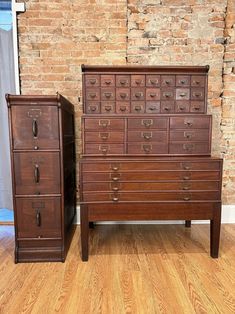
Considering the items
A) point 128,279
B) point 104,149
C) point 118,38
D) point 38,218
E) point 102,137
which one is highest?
point 118,38

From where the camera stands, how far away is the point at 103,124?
6.64 feet

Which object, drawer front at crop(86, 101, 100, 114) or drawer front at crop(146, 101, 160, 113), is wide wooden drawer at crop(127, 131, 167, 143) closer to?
drawer front at crop(146, 101, 160, 113)

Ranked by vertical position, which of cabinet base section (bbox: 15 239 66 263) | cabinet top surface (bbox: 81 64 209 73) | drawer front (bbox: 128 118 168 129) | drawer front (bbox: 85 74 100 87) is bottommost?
cabinet base section (bbox: 15 239 66 263)

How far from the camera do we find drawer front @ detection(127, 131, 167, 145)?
6.75 ft

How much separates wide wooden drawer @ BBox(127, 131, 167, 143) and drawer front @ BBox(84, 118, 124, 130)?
5.0 inches

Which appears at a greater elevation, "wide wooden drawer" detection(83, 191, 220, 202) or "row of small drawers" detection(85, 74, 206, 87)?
"row of small drawers" detection(85, 74, 206, 87)

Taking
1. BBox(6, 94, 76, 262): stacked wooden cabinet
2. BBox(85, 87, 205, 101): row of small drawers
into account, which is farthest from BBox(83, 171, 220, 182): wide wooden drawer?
BBox(85, 87, 205, 101): row of small drawers

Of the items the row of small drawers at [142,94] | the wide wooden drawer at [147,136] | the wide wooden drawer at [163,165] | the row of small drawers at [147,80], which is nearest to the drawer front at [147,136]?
the wide wooden drawer at [147,136]

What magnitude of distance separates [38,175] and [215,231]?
5.04ft

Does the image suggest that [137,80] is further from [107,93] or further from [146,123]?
[146,123]

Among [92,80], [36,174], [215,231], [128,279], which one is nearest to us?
[128,279]

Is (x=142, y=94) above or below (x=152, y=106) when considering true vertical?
above

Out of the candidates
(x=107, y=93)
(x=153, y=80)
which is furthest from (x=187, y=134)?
(x=107, y=93)

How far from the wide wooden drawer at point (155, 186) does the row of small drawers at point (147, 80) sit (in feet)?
2.94
